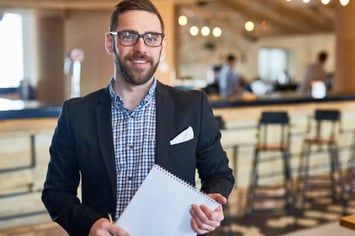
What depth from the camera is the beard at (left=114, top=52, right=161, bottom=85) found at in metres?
1.26

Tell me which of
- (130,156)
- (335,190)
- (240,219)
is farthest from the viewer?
(335,190)

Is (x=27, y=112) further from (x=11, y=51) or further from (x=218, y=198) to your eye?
(x=11, y=51)

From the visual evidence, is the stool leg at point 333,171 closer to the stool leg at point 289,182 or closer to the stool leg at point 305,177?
the stool leg at point 305,177

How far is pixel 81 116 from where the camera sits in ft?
4.47

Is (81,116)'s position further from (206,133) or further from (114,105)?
(206,133)

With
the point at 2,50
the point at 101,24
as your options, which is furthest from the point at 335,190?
the point at 2,50

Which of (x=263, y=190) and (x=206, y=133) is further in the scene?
(x=263, y=190)

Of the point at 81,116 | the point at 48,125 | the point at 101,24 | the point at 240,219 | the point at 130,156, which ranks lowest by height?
the point at 240,219

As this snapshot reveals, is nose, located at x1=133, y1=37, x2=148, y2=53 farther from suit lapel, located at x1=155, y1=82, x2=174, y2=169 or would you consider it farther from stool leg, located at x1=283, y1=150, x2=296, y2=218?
stool leg, located at x1=283, y1=150, x2=296, y2=218

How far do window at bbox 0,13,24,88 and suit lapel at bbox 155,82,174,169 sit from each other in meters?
10.9

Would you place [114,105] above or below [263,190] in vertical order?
above

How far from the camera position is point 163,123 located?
136 cm

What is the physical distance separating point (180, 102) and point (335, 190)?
4.87 m

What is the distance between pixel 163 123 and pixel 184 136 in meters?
0.07
